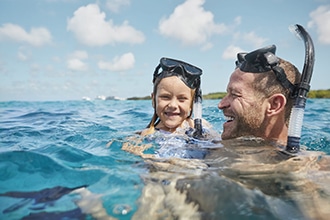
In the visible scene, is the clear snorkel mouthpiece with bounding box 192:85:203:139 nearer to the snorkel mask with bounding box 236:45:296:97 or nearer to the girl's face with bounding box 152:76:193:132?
the girl's face with bounding box 152:76:193:132

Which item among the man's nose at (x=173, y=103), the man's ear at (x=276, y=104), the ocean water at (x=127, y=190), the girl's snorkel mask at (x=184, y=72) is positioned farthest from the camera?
the girl's snorkel mask at (x=184, y=72)

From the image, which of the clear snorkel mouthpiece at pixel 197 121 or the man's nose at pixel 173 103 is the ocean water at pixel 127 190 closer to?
the clear snorkel mouthpiece at pixel 197 121

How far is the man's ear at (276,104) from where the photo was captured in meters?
3.36

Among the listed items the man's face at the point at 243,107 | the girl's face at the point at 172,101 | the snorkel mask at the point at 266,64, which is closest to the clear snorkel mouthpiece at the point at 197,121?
the girl's face at the point at 172,101

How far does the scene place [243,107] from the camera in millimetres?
3479

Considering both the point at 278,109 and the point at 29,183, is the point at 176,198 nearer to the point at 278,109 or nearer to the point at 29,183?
the point at 29,183

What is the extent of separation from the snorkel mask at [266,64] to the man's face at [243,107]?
0.32ft

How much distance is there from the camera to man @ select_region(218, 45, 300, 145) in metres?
3.40

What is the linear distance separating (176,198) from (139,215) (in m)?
0.33

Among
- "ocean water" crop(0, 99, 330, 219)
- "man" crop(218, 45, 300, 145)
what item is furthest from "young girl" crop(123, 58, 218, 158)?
"ocean water" crop(0, 99, 330, 219)

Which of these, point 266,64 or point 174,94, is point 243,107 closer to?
point 266,64

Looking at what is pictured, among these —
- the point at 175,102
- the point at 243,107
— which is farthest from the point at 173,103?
the point at 243,107

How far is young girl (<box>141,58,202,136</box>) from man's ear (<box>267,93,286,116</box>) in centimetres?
179

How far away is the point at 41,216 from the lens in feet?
6.63
